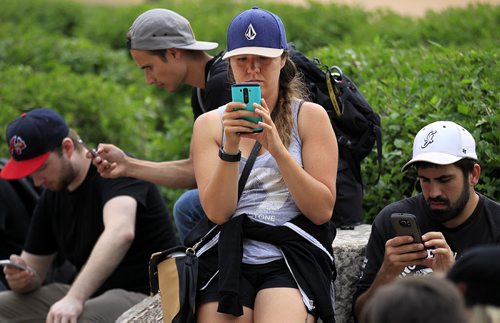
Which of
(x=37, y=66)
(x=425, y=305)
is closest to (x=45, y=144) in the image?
(x=425, y=305)

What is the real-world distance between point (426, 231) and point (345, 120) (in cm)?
80

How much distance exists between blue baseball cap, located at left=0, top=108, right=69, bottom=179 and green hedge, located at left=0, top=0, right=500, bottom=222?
125 centimetres

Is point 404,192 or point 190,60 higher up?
point 190,60

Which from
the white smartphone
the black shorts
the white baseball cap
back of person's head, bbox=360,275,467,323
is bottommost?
the white smartphone

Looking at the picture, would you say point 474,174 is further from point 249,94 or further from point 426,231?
point 249,94

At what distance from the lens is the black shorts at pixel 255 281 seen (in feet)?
13.0

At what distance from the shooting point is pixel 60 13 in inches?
527

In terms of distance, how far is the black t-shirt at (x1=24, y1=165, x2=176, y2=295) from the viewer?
5504mm

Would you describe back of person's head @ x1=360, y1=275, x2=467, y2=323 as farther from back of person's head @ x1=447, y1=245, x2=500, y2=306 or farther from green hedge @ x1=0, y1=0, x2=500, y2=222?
green hedge @ x1=0, y1=0, x2=500, y2=222

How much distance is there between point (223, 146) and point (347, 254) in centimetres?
97

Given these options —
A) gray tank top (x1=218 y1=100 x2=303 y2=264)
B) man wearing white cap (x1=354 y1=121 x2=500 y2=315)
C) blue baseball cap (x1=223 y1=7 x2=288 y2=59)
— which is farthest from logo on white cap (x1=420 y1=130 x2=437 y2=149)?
blue baseball cap (x1=223 y1=7 x2=288 y2=59)

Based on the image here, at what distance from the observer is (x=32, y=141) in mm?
5461

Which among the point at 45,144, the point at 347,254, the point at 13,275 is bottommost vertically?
the point at 13,275

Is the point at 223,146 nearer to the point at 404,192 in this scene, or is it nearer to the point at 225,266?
the point at 225,266
